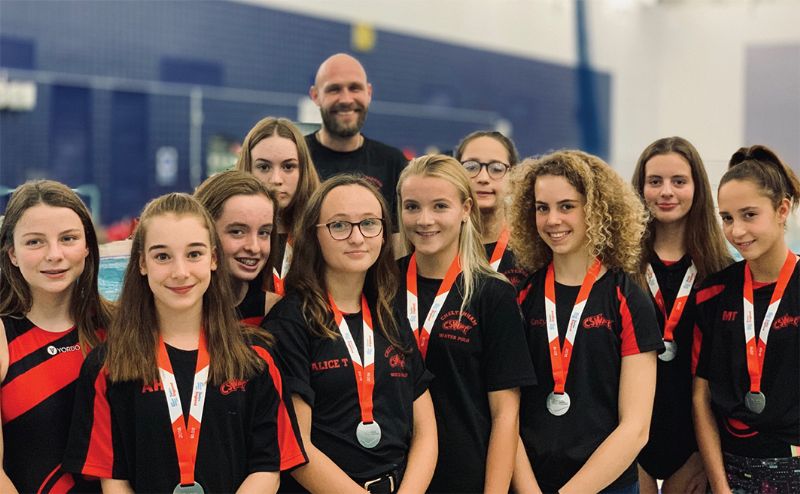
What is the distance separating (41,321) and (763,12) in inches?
580

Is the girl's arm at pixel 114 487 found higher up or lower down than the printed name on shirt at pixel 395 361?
lower down

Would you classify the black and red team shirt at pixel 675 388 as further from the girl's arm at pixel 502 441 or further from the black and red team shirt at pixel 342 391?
the black and red team shirt at pixel 342 391

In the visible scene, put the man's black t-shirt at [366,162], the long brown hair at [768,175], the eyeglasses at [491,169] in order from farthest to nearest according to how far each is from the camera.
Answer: the man's black t-shirt at [366,162]
the eyeglasses at [491,169]
the long brown hair at [768,175]

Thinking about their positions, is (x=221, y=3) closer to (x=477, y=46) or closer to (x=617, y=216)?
(x=477, y=46)

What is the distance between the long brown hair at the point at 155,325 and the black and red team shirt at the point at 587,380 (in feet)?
2.77

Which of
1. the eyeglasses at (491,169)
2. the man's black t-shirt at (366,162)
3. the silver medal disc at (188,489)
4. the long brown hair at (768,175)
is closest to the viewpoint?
the silver medal disc at (188,489)

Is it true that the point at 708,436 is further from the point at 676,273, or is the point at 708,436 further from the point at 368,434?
the point at 368,434

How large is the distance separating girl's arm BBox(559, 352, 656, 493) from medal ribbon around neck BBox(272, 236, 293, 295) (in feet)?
3.27

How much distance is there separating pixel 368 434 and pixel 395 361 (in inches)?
8.5

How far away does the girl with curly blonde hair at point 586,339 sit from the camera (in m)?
2.45

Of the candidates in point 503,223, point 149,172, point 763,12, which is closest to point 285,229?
point 503,223

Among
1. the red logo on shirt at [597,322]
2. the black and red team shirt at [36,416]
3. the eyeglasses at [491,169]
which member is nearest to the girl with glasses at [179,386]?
the black and red team shirt at [36,416]

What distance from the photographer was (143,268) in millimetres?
2184

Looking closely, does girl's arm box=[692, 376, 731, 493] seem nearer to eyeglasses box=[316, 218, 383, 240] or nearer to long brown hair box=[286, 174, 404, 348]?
long brown hair box=[286, 174, 404, 348]
